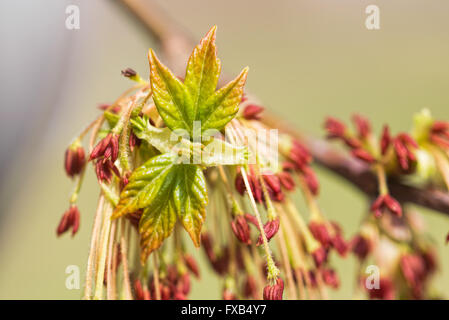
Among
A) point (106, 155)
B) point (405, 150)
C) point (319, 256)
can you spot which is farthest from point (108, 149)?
point (405, 150)

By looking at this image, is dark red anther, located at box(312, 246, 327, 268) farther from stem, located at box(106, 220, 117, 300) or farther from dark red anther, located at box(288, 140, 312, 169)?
stem, located at box(106, 220, 117, 300)

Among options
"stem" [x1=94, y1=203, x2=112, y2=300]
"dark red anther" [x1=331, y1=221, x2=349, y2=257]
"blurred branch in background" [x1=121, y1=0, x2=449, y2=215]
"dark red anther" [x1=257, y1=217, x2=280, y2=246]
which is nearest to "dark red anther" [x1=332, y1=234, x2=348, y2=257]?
"dark red anther" [x1=331, y1=221, x2=349, y2=257]

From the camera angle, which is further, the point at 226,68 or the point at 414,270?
the point at 226,68

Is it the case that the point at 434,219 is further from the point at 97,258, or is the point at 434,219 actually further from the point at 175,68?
the point at 97,258

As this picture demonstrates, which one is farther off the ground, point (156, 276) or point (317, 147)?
point (317, 147)

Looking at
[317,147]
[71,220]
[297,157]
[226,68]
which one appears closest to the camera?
[71,220]

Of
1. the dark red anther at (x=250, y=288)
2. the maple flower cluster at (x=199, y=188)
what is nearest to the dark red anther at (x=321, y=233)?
the maple flower cluster at (x=199, y=188)

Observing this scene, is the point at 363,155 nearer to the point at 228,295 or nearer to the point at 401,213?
→ the point at 401,213
